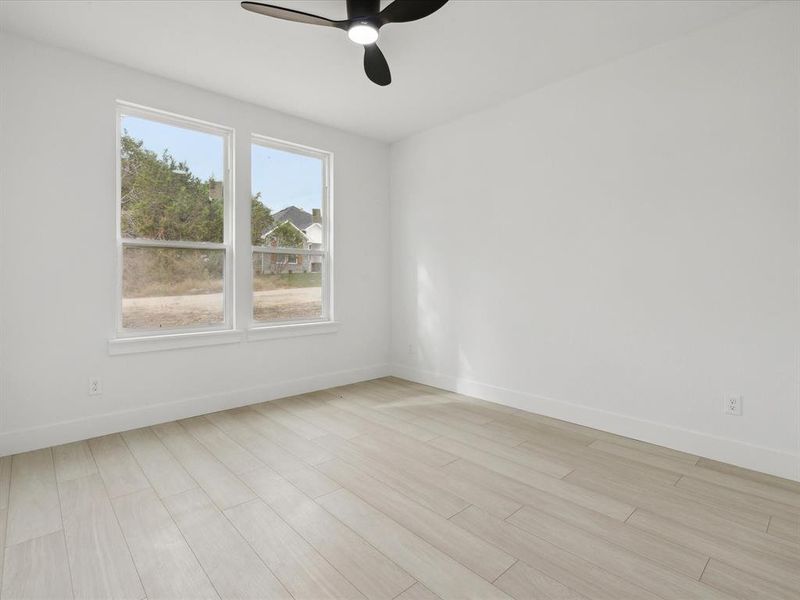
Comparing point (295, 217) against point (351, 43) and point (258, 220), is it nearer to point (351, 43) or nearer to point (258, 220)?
point (258, 220)

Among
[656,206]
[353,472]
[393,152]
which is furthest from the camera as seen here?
[393,152]

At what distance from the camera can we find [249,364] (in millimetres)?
3797

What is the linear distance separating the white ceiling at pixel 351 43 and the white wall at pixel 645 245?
0.36 meters

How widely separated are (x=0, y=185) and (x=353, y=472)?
2856 mm

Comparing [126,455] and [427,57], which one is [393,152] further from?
[126,455]

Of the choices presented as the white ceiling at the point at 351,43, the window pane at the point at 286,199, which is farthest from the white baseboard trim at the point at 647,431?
the white ceiling at the point at 351,43

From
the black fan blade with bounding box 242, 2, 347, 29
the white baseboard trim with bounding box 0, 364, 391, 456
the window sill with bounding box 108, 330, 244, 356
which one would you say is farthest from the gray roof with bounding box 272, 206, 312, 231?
the black fan blade with bounding box 242, 2, 347, 29

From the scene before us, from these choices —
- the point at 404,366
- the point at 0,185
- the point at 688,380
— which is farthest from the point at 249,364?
the point at 688,380

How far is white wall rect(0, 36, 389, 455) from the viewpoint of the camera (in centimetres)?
271

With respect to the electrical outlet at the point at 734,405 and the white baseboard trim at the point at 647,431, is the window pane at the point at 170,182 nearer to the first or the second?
Answer: the white baseboard trim at the point at 647,431

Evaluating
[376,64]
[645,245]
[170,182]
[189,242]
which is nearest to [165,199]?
[170,182]

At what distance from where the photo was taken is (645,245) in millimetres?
2912

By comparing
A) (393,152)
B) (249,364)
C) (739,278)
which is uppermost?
(393,152)

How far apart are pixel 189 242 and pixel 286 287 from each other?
98cm
